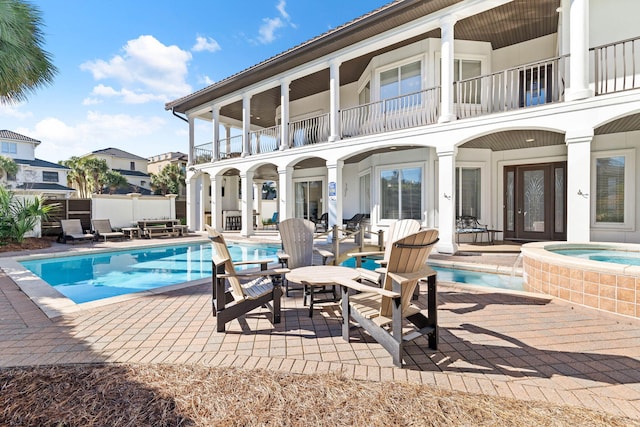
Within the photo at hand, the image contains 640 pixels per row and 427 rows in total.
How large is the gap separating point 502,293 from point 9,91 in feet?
38.9

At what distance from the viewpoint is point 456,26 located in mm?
8844

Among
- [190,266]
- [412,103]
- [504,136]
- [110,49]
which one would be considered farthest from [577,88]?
[110,49]

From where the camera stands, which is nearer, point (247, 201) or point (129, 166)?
point (247, 201)

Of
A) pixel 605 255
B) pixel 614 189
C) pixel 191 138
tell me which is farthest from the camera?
pixel 191 138

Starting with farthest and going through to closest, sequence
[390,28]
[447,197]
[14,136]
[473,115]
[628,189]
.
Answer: [14,136] < [473,115] < [390,28] < [628,189] < [447,197]

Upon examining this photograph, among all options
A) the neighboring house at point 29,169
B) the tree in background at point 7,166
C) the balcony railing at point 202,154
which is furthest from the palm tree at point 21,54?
the tree in background at point 7,166

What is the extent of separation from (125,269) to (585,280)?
386 inches

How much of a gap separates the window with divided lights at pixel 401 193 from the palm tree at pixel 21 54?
34.6 feet

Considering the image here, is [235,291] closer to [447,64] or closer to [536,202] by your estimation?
[447,64]

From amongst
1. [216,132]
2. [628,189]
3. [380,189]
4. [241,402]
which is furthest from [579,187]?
[216,132]

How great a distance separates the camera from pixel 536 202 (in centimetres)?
1047

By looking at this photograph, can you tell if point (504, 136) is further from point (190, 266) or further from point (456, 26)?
point (190, 266)

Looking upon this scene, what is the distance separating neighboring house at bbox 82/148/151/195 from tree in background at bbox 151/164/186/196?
7.86 m

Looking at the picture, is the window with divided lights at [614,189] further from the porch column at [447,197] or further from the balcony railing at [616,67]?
the porch column at [447,197]
